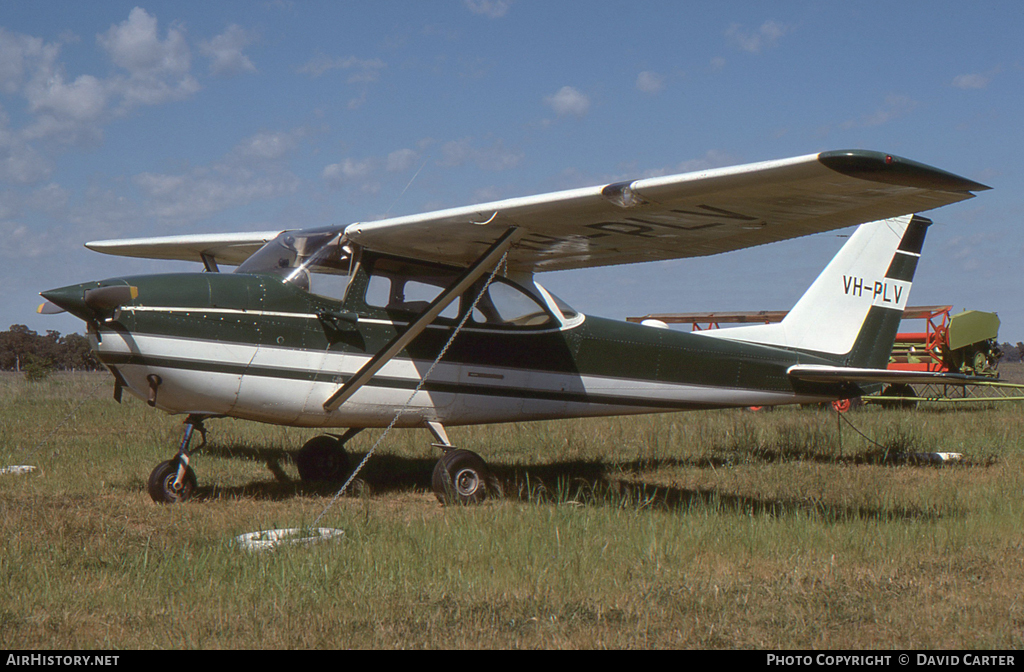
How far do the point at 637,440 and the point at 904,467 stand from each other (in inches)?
146

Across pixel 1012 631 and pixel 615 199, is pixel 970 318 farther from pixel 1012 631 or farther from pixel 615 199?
pixel 1012 631

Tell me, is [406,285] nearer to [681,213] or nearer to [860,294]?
[681,213]

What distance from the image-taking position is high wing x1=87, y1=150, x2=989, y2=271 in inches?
188

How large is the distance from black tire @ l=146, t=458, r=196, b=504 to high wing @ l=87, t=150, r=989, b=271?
246 cm

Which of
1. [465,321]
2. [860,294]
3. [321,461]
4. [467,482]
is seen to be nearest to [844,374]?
[860,294]

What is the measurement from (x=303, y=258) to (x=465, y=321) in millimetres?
1558

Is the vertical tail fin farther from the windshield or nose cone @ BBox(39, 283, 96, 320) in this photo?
nose cone @ BBox(39, 283, 96, 320)

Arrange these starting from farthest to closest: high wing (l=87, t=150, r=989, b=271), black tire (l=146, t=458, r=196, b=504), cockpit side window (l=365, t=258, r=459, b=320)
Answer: cockpit side window (l=365, t=258, r=459, b=320), black tire (l=146, t=458, r=196, b=504), high wing (l=87, t=150, r=989, b=271)

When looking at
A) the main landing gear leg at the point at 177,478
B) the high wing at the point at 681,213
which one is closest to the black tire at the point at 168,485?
the main landing gear leg at the point at 177,478

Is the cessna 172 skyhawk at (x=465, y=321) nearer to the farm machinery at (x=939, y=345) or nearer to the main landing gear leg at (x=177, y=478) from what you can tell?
the main landing gear leg at (x=177, y=478)

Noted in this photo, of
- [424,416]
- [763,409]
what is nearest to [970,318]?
[763,409]

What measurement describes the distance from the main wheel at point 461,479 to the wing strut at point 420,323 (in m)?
1.01

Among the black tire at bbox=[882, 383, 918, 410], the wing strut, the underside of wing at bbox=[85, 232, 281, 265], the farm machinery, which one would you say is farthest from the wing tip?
the black tire at bbox=[882, 383, 918, 410]

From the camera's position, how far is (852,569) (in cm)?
454
